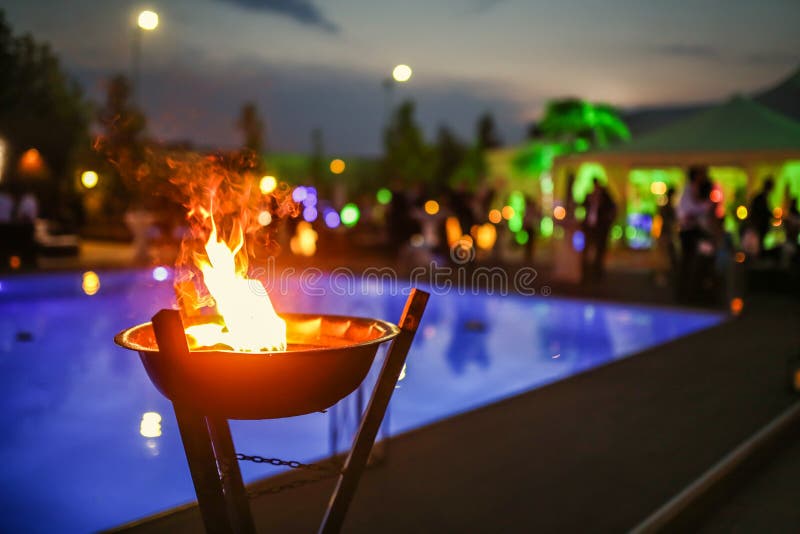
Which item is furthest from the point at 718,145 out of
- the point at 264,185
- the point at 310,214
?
the point at 264,185

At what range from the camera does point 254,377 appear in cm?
178

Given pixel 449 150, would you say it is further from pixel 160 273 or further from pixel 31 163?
pixel 160 273

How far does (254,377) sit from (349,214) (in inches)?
641

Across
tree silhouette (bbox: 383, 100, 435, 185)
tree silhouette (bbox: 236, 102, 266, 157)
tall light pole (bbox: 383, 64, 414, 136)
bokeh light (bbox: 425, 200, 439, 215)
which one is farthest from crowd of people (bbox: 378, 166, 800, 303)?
tree silhouette (bbox: 236, 102, 266, 157)

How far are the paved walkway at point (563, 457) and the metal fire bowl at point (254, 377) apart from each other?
0.94m

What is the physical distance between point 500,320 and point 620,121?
2292cm

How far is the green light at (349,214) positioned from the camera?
57.7 feet

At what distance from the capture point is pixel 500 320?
29.2ft

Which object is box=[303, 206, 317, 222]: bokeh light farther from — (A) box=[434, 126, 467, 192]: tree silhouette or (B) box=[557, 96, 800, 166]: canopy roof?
(A) box=[434, 126, 467, 192]: tree silhouette

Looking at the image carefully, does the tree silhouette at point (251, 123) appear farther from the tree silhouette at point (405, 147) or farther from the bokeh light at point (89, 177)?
the bokeh light at point (89, 177)

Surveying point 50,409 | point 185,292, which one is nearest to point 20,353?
point 50,409

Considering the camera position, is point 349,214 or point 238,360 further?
point 349,214

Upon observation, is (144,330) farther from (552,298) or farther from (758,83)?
(758,83)

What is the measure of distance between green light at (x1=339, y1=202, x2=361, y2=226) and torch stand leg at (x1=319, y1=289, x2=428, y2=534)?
15322mm
